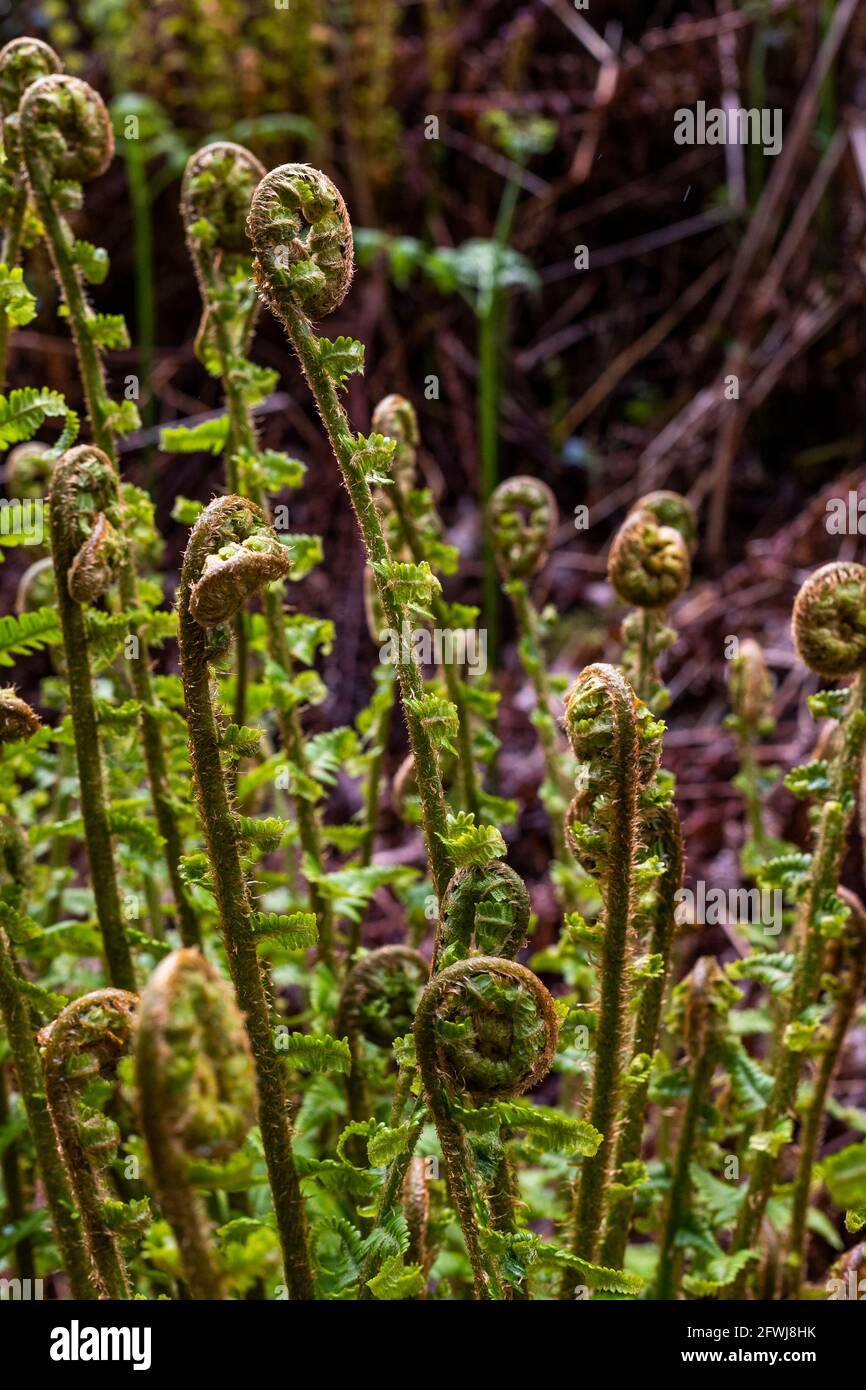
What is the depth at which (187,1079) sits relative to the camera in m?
0.69

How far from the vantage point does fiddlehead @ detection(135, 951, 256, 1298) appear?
0.68 meters

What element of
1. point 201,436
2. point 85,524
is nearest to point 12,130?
point 201,436

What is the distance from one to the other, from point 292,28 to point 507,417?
1298 millimetres

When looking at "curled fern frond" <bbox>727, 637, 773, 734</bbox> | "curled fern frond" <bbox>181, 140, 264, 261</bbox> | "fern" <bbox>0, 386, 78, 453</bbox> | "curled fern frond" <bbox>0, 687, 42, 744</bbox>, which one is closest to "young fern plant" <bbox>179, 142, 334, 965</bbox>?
"curled fern frond" <bbox>181, 140, 264, 261</bbox>

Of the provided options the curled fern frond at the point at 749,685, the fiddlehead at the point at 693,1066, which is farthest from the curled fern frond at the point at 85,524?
the curled fern frond at the point at 749,685

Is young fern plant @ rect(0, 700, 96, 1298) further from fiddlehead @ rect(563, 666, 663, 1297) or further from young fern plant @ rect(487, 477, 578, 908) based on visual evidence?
young fern plant @ rect(487, 477, 578, 908)

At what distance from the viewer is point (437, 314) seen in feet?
14.0

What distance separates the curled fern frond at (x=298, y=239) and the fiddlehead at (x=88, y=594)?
272mm

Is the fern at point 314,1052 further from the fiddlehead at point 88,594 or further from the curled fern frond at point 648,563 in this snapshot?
the curled fern frond at point 648,563

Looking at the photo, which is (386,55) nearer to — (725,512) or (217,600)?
(725,512)

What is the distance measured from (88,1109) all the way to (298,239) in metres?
0.68

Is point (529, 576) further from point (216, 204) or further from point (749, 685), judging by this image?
point (216, 204)

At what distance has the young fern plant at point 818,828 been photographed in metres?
1.28

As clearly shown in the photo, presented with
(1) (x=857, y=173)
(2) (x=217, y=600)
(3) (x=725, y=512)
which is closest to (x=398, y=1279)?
(2) (x=217, y=600)
